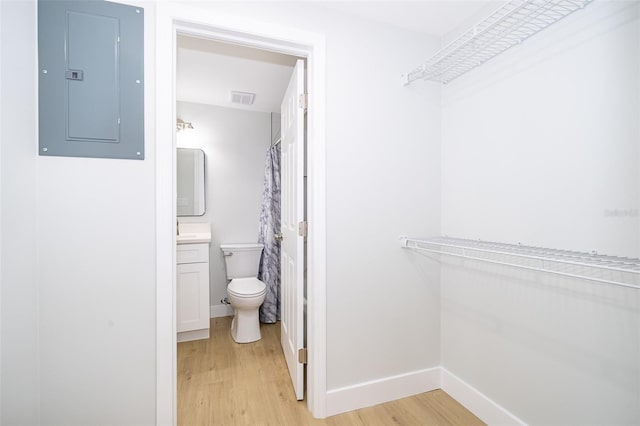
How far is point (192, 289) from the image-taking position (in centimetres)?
256

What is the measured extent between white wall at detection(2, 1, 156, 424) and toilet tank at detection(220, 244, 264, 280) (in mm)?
1591

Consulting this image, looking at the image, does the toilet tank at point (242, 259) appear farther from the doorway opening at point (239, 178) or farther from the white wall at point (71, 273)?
the white wall at point (71, 273)

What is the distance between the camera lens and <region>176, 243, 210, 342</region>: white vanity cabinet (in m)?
2.52

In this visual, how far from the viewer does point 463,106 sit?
67.6 inches

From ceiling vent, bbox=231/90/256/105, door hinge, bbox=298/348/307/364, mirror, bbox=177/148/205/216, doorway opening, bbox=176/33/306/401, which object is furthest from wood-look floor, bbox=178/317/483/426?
ceiling vent, bbox=231/90/256/105

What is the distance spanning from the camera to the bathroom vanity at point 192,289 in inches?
99.2

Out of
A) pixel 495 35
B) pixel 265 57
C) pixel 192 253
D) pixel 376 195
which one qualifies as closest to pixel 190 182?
pixel 192 253

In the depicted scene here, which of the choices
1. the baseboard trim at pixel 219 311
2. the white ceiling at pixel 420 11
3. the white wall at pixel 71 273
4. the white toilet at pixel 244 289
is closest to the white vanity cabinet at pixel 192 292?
the white toilet at pixel 244 289

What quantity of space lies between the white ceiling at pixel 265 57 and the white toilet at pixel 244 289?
1577mm

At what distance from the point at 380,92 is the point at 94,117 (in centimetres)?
148

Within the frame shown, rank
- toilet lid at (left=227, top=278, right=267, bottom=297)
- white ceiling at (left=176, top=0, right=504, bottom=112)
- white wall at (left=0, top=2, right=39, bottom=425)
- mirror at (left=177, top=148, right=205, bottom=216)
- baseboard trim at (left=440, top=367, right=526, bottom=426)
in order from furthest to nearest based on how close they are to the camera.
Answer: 1. mirror at (left=177, top=148, right=205, bottom=216)
2. toilet lid at (left=227, top=278, right=267, bottom=297)
3. white ceiling at (left=176, top=0, right=504, bottom=112)
4. baseboard trim at (left=440, top=367, right=526, bottom=426)
5. white wall at (left=0, top=2, right=39, bottom=425)

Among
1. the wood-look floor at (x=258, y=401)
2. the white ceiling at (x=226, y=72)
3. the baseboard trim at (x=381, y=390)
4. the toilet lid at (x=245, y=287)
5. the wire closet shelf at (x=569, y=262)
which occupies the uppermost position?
the white ceiling at (x=226, y=72)

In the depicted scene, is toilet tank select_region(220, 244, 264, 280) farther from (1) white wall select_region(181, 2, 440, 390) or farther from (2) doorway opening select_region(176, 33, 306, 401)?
(1) white wall select_region(181, 2, 440, 390)

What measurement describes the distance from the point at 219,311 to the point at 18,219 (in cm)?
233
